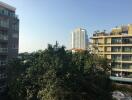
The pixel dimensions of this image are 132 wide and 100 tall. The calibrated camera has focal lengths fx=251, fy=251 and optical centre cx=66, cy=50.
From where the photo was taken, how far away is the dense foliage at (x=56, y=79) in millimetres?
25250

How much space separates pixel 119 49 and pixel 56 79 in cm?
4211

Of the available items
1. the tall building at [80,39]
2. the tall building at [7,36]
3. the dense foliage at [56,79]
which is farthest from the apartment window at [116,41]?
the tall building at [80,39]

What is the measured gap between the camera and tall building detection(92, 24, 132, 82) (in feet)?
206

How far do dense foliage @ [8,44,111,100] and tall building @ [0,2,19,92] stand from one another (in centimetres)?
751

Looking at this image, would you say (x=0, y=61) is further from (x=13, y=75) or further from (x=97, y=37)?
(x=97, y=37)

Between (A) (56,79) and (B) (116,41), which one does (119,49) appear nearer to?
(B) (116,41)

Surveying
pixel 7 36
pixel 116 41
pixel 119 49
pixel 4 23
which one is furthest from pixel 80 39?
pixel 4 23

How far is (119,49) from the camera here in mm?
64812

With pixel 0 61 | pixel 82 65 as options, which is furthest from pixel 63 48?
pixel 0 61

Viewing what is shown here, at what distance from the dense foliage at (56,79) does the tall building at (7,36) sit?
296 inches

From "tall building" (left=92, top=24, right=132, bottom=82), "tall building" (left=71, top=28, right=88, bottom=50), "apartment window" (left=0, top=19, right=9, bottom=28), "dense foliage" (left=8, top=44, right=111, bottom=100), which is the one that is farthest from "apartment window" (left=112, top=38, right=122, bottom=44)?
"tall building" (left=71, top=28, right=88, bottom=50)

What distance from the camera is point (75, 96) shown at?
1004 inches

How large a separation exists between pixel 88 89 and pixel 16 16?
70.3ft

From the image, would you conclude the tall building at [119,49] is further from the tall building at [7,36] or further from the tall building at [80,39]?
the tall building at [80,39]
